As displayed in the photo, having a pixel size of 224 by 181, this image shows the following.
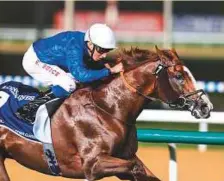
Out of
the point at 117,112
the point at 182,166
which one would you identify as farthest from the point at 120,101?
the point at 182,166

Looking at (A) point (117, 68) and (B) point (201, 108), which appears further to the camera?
(A) point (117, 68)

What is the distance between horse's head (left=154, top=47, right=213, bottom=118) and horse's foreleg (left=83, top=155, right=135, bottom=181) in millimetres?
459

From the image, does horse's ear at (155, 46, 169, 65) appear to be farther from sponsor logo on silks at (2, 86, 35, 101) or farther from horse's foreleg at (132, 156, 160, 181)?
sponsor logo on silks at (2, 86, 35, 101)

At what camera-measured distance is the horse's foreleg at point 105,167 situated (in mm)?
4715

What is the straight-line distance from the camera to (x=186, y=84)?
189 inches

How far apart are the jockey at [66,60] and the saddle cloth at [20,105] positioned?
0.05 m

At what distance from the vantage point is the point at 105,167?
472 centimetres

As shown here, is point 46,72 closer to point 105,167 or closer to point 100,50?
point 100,50

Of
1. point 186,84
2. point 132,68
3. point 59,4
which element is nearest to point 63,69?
point 132,68

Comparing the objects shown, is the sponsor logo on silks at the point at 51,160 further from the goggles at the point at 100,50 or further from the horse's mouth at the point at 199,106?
the horse's mouth at the point at 199,106

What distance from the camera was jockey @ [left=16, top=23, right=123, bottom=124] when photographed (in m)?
4.86

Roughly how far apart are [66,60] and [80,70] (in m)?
0.25

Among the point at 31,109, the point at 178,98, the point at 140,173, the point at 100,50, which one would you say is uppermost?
the point at 100,50

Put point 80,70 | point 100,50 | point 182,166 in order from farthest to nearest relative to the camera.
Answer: point 182,166
point 100,50
point 80,70
